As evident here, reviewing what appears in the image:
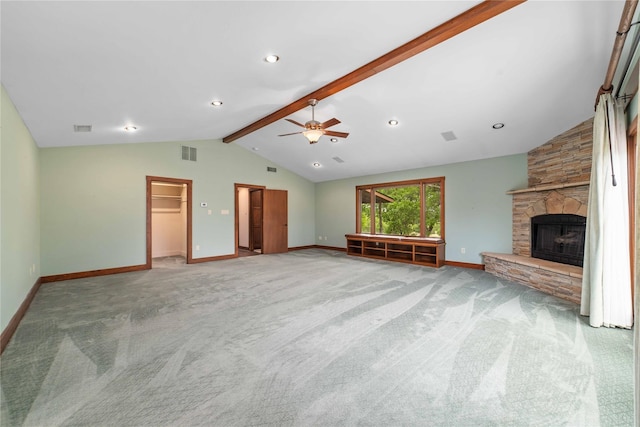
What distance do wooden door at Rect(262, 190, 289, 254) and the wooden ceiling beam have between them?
4.21 meters

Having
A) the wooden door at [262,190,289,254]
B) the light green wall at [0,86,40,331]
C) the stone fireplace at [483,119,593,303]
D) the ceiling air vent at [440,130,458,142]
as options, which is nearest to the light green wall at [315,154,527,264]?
the stone fireplace at [483,119,593,303]

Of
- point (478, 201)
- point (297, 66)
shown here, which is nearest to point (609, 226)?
point (478, 201)

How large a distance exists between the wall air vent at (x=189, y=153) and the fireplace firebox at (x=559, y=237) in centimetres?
745

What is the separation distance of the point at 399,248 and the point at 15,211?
6.95m

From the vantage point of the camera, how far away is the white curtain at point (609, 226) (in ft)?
9.73

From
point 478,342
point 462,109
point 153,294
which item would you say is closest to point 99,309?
point 153,294

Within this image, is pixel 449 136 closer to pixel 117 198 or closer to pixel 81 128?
pixel 81 128

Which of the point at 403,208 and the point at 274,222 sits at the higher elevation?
the point at 403,208

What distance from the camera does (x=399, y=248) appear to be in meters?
7.17

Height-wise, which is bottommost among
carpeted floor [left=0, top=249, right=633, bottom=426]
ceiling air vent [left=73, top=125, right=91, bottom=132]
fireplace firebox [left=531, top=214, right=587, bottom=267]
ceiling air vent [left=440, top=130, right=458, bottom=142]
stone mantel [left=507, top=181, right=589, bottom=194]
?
carpeted floor [left=0, top=249, right=633, bottom=426]

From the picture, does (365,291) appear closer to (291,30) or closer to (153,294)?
(153,294)

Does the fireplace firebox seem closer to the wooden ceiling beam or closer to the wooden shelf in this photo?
the wooden shelf

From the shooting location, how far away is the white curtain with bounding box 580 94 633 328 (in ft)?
9.73

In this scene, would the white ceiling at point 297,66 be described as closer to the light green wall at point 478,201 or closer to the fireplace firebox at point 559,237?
the light green wall at point 478,201
